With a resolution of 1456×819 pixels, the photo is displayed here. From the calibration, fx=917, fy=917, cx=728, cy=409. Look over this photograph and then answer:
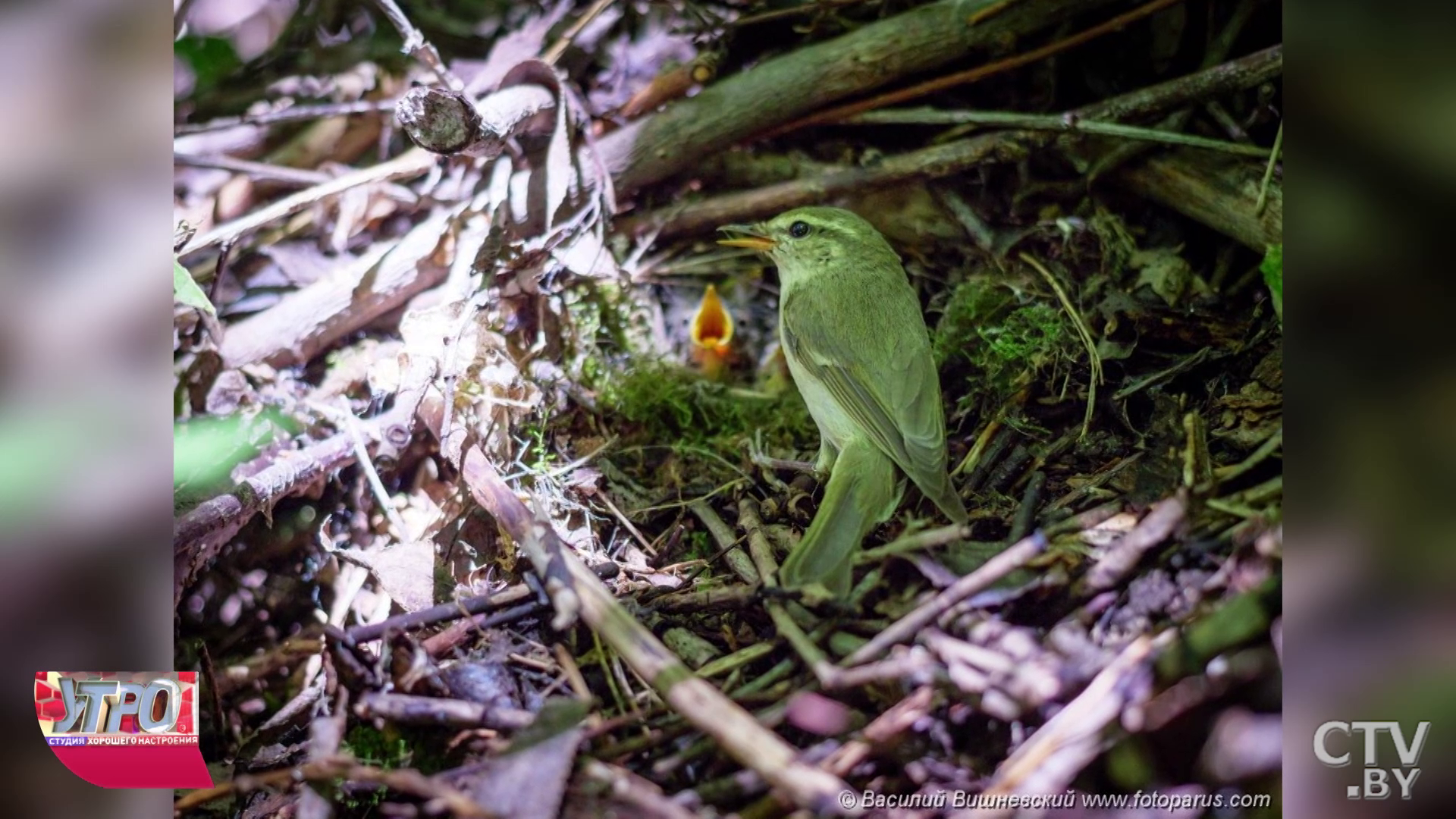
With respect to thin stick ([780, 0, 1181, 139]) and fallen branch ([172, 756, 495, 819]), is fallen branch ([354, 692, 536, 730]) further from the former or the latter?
thin stick ([780, 0, 1181, 139])

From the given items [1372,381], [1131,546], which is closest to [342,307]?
[1131,546]

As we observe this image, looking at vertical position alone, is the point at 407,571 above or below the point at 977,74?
below

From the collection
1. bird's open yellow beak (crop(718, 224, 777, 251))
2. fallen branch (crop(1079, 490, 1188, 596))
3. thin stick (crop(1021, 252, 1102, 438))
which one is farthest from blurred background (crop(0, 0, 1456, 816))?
bird's open yellow beak (crop(718, 224, 777, 251))

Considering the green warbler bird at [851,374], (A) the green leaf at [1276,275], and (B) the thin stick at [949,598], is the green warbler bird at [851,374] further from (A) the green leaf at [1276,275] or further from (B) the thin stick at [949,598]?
(A) the green leaf at [1276,275]

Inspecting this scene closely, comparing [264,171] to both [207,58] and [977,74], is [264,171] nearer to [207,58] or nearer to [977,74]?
[207,58]

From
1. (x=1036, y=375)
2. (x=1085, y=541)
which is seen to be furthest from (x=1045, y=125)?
(x=1085, y=541)

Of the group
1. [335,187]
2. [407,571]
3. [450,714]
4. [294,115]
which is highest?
[294,115]

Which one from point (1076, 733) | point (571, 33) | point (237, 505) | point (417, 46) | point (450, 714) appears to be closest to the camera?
point (1076, 733)
